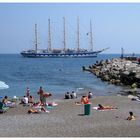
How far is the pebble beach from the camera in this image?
1961 centimetres

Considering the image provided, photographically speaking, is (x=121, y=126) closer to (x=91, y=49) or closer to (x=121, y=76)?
(x=121, y=76)

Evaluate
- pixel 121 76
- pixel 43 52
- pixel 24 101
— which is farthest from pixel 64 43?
pixel 24 101

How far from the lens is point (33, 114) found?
84.7 ft

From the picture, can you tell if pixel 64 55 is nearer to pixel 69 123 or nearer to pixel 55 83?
pixel 55 83

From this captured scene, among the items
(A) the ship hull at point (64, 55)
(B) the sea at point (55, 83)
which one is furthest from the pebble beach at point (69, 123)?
(A) the ship hull at point (64, 55)

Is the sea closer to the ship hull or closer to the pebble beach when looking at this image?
the pebble beach

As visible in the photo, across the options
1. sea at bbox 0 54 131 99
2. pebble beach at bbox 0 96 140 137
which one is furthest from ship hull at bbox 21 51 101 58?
pebble beach at bbox 0 96 140 137

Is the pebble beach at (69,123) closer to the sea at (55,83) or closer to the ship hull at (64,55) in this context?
the sea at (55,83)

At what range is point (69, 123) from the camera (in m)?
22.5

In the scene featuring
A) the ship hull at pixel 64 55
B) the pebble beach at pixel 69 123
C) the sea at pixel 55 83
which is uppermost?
the ship hull at pixel 64 55

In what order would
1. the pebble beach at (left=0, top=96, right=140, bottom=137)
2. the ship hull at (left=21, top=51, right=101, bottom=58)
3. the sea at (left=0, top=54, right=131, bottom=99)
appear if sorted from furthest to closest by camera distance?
the ship hull at (left=21, top=51, right=101, bottom=58)
the sea at (left=0, top=54, right=131, bottom=99)
the pebble beach at (left=0, top=96, right=140, bottom=137)

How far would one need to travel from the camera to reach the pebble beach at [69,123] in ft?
64.3

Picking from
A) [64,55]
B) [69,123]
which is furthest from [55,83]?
[64,55]

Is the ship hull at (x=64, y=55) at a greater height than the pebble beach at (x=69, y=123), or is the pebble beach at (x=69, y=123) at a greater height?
the ship hull at (x=64, y=55)
